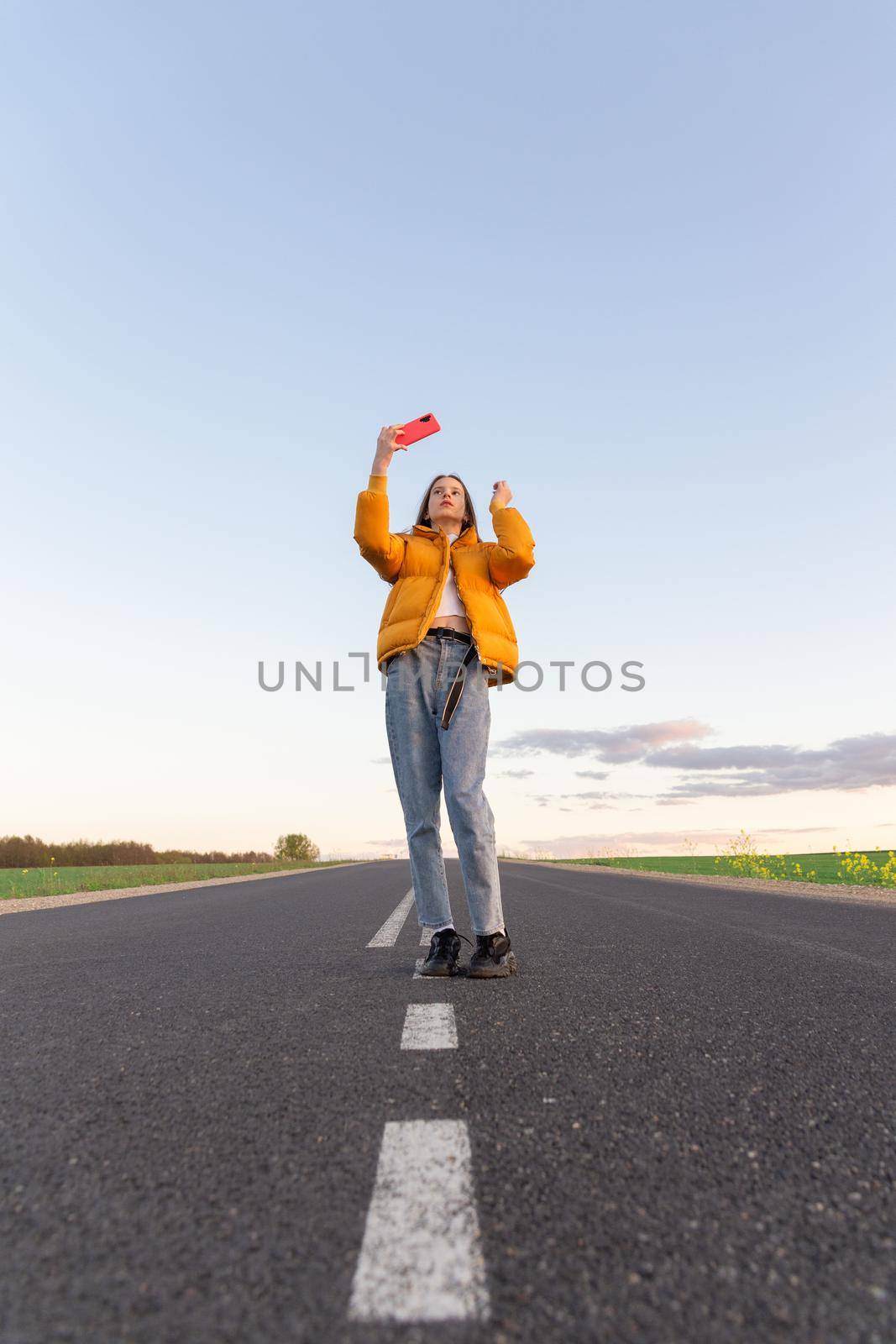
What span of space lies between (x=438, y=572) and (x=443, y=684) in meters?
0.54

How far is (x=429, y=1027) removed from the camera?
2520 mm

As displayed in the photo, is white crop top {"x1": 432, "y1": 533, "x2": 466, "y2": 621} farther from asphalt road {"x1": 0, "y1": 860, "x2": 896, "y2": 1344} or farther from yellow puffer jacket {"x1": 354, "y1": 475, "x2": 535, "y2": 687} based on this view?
asphalt road {"x1": 0, "y1": 860, "x2": 896, "y2": 1344}

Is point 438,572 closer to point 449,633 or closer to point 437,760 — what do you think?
point 449,633

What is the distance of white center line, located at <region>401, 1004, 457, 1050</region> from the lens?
232 cm

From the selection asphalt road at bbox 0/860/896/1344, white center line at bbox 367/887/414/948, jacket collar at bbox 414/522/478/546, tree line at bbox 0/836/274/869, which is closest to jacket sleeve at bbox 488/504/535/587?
jacket collar at bbox 414/522/478/546

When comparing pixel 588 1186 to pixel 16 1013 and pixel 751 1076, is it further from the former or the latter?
pixel 16 1013

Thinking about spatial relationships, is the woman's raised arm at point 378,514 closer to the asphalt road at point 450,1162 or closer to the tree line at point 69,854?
the asphalt road at point 450,1162

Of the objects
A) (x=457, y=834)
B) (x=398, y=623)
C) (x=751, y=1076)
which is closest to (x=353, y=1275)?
(x=751, y=1076)

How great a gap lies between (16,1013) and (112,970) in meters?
1.03

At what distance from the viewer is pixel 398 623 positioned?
11.9 ft

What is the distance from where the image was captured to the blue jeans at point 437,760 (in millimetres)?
3492

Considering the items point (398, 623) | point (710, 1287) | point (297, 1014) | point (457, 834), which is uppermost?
point (398, 623)

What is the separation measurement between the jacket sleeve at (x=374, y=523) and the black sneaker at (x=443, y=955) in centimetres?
173

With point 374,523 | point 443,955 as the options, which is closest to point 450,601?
point 374,523
